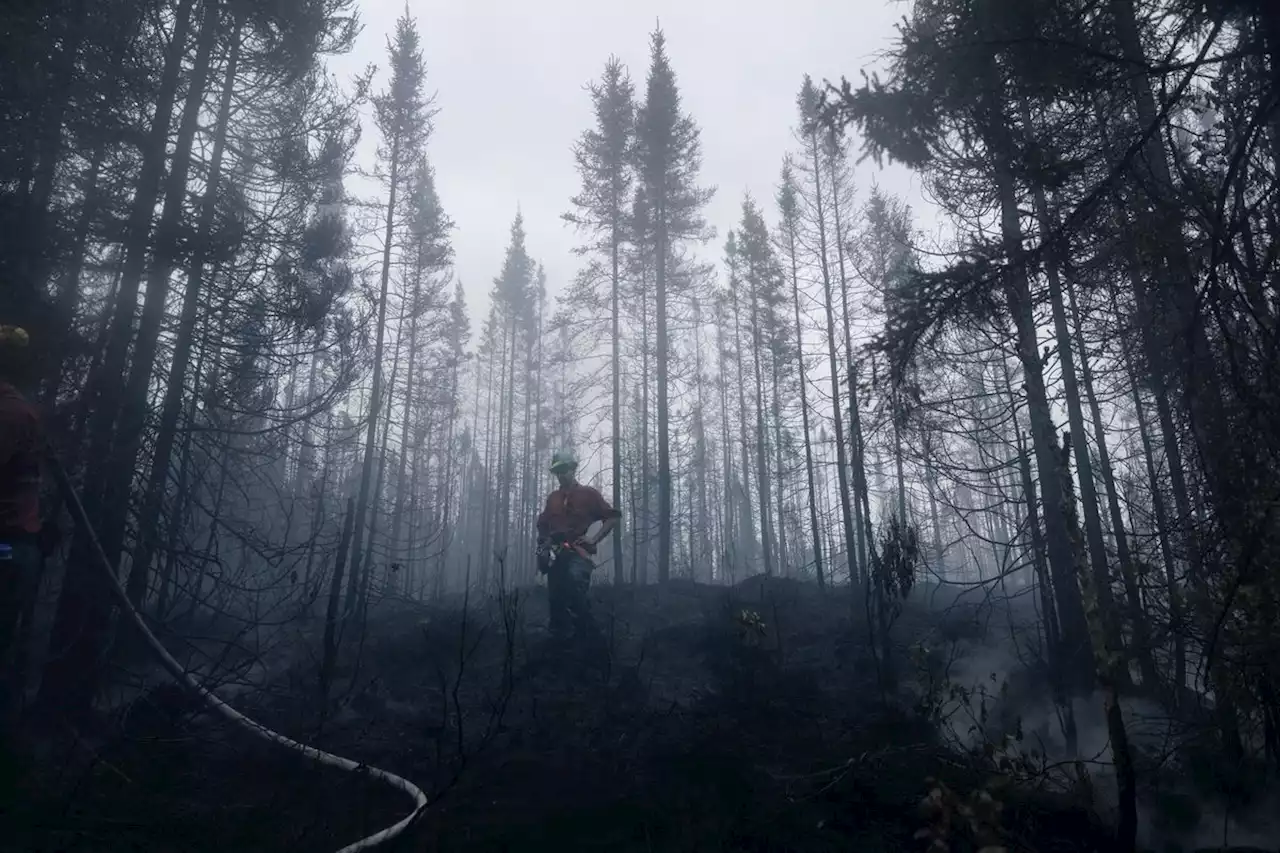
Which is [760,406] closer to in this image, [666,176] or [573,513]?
[666,176]

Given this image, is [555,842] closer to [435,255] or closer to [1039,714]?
[1039,714]

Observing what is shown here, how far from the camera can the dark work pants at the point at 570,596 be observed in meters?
8.57

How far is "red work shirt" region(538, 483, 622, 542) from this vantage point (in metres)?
8.57

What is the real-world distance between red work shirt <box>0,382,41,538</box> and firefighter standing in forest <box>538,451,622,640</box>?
16.2 ft

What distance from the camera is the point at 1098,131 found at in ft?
18.3

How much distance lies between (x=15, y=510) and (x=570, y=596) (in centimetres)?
556

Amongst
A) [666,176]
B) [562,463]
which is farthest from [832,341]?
[562,463]

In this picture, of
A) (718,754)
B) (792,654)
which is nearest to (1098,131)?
(718,754)

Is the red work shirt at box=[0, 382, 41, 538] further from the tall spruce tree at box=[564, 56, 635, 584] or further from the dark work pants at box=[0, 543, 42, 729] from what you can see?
the tall spruce tree at box=[564, 56, 635, 584]

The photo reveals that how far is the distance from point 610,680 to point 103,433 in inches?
211

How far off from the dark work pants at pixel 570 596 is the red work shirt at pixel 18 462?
514 centimetres

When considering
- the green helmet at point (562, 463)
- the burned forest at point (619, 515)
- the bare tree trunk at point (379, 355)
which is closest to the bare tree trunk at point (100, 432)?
the burned forest at point (619, 515)

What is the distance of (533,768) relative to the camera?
17.4 ft

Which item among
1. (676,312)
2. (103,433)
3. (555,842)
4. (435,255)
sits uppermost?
(435,255)
